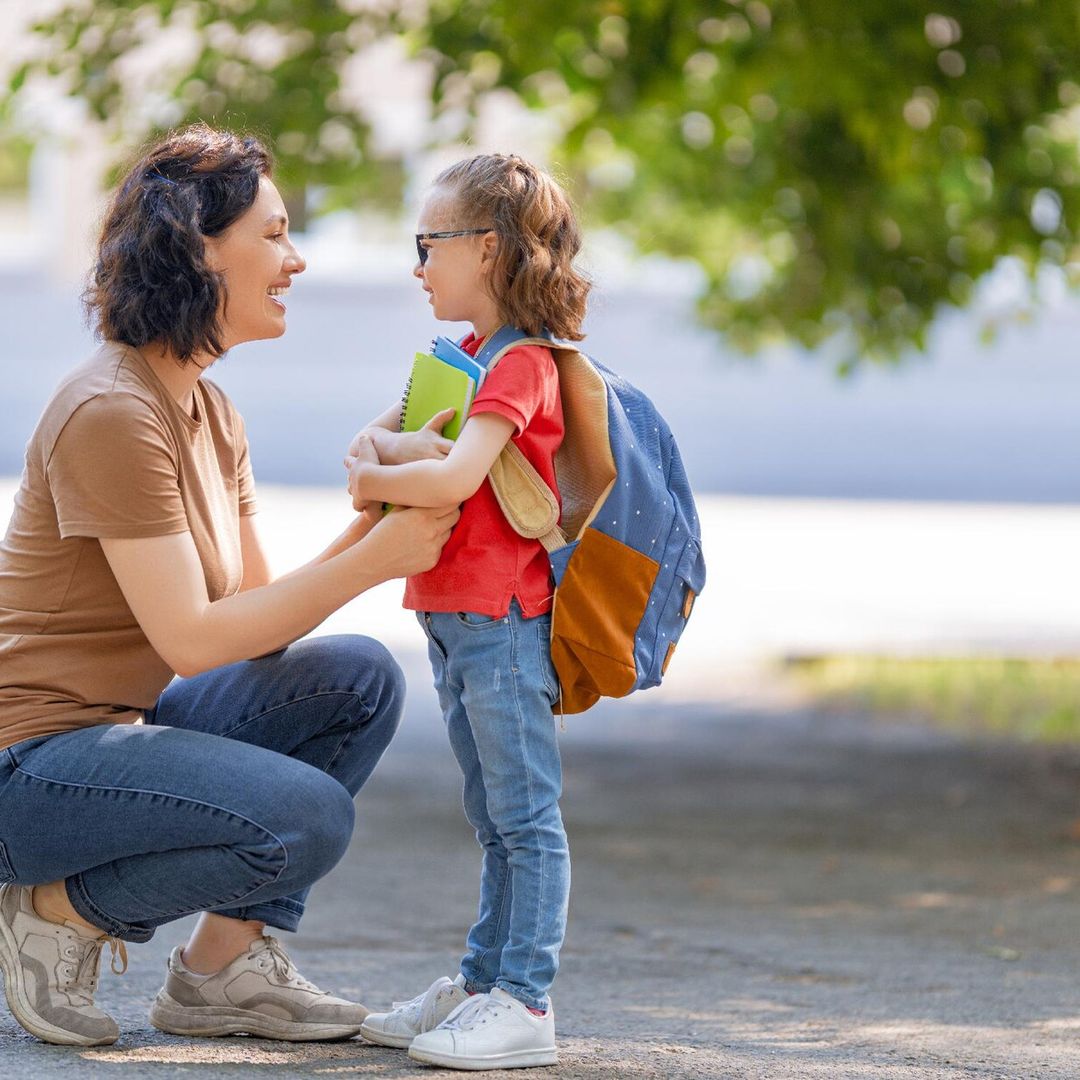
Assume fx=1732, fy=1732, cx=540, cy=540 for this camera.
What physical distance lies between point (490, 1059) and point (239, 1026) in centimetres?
58

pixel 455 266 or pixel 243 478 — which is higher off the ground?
pixel 455 266

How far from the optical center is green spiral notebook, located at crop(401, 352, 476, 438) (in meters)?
Answer: 2.98

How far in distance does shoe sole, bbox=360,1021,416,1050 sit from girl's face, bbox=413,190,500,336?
129 centimetres

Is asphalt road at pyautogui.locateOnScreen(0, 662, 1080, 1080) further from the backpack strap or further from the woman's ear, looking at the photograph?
the woman's ear

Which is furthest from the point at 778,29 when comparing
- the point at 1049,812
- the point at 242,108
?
the point at 1049,812

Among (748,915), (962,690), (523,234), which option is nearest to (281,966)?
(523,234)

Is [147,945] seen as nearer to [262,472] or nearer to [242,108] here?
[242,108]

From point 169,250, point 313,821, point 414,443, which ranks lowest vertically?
point 313,821

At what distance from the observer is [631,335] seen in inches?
869

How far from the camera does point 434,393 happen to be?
3043mm

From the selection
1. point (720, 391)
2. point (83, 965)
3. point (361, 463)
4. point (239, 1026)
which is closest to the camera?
point (361, 463)

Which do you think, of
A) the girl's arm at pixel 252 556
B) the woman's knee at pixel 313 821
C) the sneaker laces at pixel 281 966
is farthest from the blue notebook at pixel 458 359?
the sneaker laces at pixel 281 966

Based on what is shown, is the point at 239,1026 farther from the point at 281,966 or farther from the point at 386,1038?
the point at 386,1038

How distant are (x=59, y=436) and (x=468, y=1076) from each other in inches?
50.9
